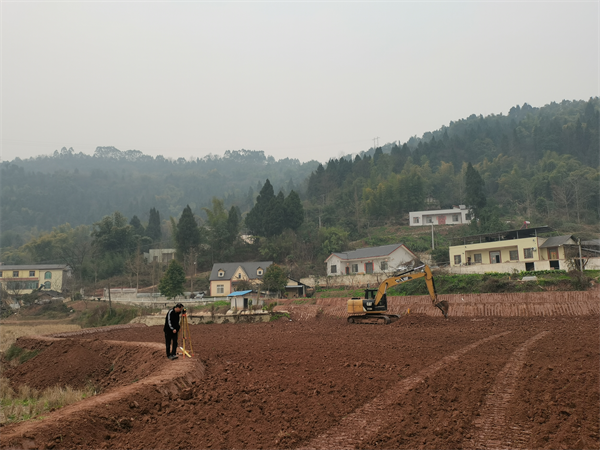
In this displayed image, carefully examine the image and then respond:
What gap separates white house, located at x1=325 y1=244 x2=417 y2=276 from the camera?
2012 inches

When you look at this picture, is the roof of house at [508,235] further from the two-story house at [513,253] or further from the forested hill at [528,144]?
the forested hill at [528,144]

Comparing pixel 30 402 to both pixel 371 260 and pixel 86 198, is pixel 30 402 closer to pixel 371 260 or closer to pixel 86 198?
pixel 371 260

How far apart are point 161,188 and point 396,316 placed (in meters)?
185

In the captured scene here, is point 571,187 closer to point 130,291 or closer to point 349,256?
point 349,256

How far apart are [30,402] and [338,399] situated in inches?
317

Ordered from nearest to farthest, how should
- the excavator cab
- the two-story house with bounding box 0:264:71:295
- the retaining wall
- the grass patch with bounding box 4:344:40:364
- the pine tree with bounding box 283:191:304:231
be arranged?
the grass patch with bounding box 4:344:40:364 < the retaining wall < the excavator cab < the two-story house with bounding box 0:264:71:295 < the pine tree with bounding box 283:191:304:231

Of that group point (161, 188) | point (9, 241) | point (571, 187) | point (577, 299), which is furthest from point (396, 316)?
point (161, 188)

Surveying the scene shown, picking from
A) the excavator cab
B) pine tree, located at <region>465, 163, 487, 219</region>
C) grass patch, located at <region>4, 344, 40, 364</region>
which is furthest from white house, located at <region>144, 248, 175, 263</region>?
the excavator cab

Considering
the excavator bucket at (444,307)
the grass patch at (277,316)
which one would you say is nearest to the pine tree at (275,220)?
the grass patch at (277,316)

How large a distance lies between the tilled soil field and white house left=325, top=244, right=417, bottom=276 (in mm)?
35326

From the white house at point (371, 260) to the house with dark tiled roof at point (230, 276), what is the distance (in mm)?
9117

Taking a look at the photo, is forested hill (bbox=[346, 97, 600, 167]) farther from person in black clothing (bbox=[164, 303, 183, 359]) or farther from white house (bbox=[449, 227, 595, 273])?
person in black clothing (bbox=[164, 303, 183, 359])

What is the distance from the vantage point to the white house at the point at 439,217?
254 ft

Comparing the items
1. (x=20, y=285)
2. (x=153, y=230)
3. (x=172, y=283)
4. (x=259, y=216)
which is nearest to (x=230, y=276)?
(x=172, y=283)
